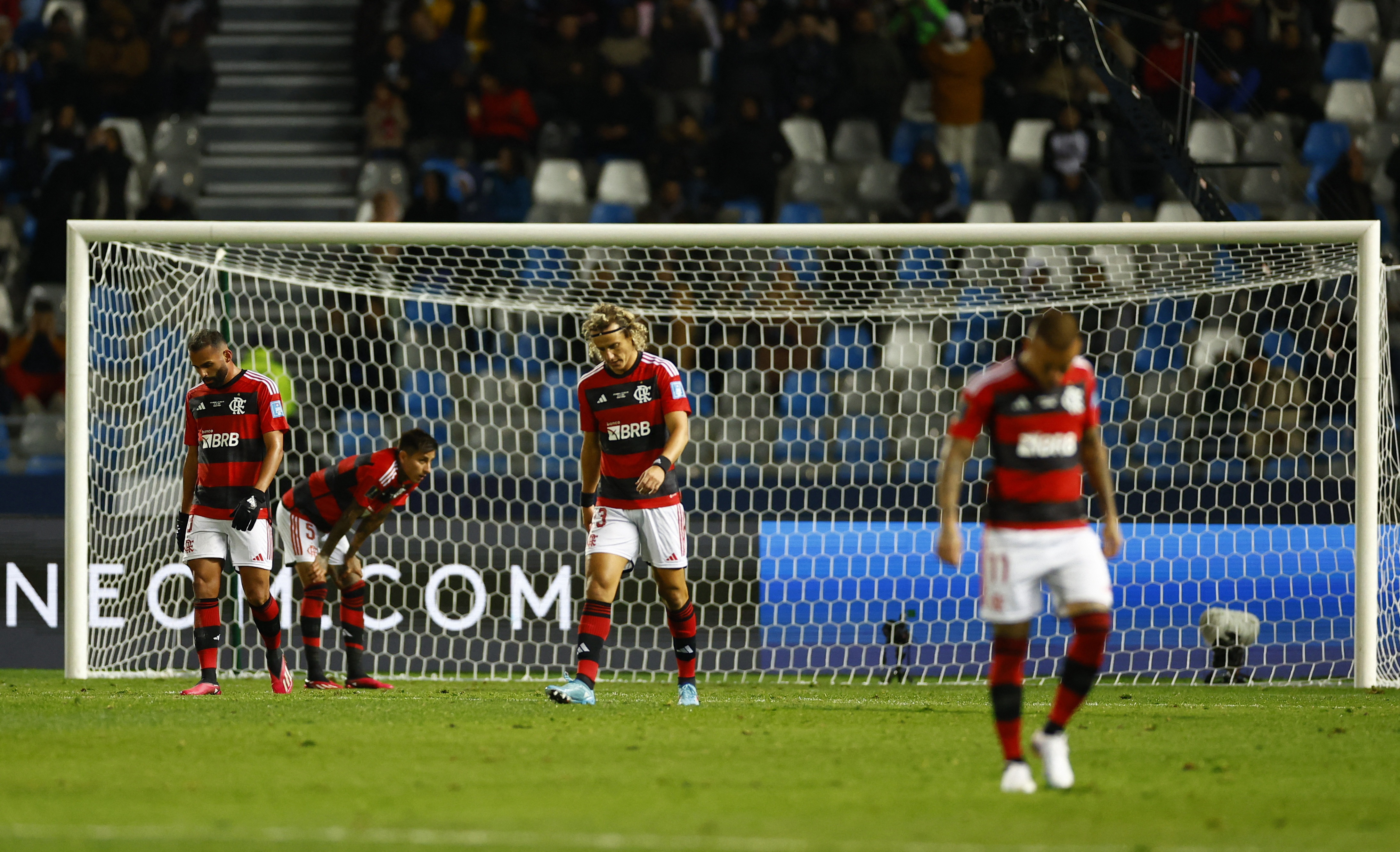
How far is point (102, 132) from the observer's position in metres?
16.1

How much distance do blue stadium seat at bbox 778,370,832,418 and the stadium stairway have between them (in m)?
6.30

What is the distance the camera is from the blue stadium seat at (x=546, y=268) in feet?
38.6

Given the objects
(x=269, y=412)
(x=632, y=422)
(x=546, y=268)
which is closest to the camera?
(x=632, y=422)

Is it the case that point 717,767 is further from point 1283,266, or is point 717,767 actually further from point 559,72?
point 559,72

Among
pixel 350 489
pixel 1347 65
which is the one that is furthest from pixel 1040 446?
pixel 1347 65

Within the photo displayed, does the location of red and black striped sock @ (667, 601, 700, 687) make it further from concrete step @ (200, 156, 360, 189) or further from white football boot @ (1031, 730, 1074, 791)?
concrete step @ (200, 156, 360, 189)

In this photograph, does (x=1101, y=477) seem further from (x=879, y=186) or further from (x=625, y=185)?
(x=625, y=185)

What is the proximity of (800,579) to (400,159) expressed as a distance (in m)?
7.69

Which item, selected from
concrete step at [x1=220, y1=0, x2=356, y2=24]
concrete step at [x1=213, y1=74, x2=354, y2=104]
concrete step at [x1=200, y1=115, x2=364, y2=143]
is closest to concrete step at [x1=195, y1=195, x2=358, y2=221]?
concrete step at [x1=200, y1=115, x2=364, y2=143]

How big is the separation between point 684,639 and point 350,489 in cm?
223

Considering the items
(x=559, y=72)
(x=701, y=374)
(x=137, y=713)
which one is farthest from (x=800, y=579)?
(x=559, y=72)

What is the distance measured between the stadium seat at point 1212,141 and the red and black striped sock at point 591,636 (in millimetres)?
9973

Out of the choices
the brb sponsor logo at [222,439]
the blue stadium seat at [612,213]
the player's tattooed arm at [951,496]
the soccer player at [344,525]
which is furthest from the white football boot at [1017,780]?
the blue stadium seat at [612,213]

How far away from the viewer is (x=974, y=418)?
18.7ft
